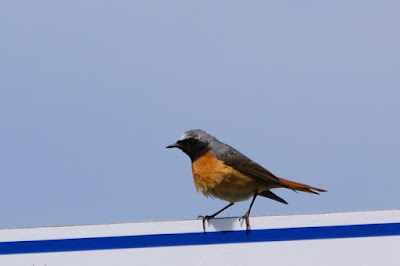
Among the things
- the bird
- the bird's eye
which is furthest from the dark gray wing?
the bird's eye

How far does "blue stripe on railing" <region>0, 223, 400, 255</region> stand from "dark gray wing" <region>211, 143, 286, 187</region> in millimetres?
1291

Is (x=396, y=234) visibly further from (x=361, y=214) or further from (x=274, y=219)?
(x=274, y=219)

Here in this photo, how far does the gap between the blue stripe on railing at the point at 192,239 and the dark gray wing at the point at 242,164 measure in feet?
4.24

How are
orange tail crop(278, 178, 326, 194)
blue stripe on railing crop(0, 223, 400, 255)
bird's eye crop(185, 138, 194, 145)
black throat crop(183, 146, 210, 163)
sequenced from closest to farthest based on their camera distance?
blue stripe on railing crop(0, 223, 400, 255) < orange tail crop(278, 178, 326, 194) < black throat crop(183, 146, 210, 163) < bird's eye crop(185, 138, 194, 145)

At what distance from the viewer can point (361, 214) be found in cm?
235

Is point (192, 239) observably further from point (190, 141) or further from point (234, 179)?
point (190, 141)

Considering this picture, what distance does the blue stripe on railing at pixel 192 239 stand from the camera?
2.37 meters

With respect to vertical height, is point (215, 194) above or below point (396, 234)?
above

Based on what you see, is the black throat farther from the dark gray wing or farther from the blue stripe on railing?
the blue stripe on railing

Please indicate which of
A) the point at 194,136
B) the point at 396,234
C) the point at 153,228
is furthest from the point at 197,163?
the point at 396,234

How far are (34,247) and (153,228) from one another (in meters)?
0.48

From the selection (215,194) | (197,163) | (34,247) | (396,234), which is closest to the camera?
(396,234)

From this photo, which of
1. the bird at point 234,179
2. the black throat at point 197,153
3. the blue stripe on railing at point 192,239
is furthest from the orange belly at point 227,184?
the blue stripe on railing at point 192,239

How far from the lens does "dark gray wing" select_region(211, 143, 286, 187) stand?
3752 mm
